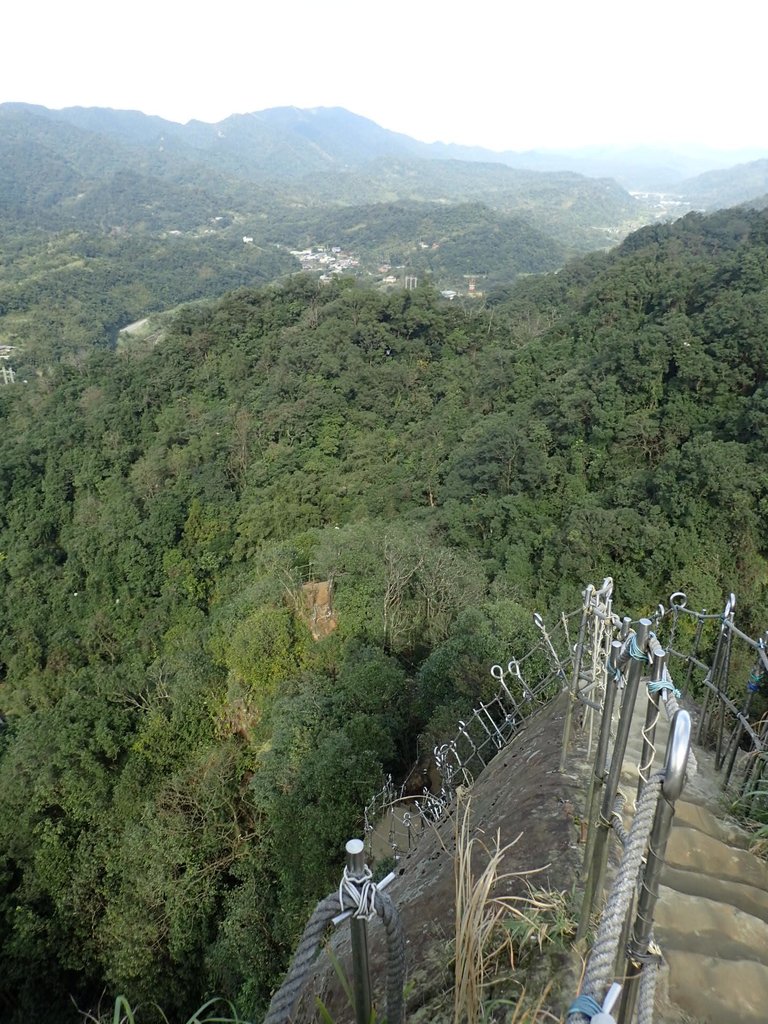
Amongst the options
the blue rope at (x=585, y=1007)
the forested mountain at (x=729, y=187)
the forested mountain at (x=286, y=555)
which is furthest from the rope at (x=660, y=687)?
the forested mountain at (x=729, y=187)

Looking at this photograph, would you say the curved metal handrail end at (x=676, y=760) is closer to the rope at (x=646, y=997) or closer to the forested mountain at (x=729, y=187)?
the rope at (x=646, y=997)

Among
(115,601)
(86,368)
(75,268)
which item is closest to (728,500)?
(115,601)

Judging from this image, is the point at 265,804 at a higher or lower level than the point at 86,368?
lower

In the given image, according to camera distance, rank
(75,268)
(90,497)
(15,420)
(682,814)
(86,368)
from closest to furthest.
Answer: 1. (682,814)
2. (90,497)
3. (15,420)
4. (86,368)
5. (75,268)

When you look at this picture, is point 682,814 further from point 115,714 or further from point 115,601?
point 115,601

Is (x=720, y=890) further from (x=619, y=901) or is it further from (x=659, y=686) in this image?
(x=619, y=901)

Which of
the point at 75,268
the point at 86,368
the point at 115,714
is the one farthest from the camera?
the point at 75,268

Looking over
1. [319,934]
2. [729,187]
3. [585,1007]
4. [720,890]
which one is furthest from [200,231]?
[729,187]
